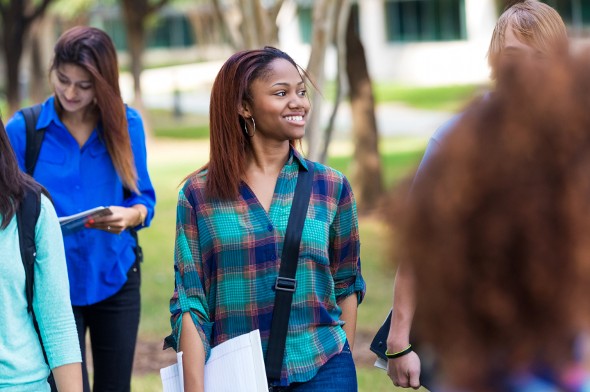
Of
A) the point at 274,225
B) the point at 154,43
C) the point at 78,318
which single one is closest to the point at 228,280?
the point at 274,225

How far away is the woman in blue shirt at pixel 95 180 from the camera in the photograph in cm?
516

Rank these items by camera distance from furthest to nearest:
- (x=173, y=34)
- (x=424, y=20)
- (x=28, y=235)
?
(x=173, y=34) → (x=424, y=20) → (x=28, y=235)

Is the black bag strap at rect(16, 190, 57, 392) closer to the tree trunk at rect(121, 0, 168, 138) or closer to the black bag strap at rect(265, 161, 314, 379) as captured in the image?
the black bag strap at rect(265, 161, 314, 379)

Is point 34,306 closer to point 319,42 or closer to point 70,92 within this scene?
point 70,92

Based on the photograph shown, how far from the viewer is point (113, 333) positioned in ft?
17.1

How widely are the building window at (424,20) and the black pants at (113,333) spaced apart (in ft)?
129

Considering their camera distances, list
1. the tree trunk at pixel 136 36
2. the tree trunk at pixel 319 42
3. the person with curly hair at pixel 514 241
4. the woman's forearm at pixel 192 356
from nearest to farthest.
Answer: the person with curly hair at pixel 514 241 → the woman's forearm at pixel 192 356 → the tree trunk at pixel 319 42 → the tree trunk at pixel 136 36

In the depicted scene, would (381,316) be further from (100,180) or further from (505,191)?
(505,191)

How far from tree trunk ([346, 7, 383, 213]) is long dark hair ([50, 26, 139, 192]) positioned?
925cm

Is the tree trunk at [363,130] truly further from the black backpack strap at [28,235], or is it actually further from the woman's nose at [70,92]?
the black backpack strap at [28,235]

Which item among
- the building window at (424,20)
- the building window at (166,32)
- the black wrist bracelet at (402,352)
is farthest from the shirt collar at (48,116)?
the building window at (166,32)

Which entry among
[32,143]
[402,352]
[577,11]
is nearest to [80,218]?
[32,143]

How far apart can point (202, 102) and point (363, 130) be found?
27.1m

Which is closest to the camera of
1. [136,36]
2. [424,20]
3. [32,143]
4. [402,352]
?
[402,352]
